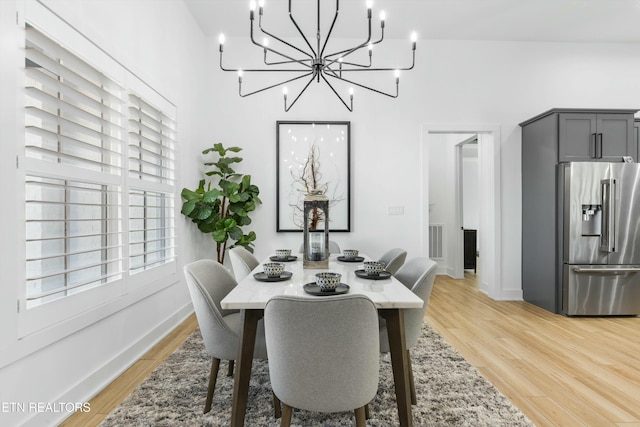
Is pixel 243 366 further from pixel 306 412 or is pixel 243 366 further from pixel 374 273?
pixel 374 273

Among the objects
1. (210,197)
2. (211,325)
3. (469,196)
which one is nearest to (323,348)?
A: (211,325)

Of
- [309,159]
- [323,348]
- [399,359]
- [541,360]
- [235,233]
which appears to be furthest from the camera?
[309,159]

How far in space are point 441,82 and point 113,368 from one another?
450 cm

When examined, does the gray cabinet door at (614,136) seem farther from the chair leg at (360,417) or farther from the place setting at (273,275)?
the chair leg at (360,417)

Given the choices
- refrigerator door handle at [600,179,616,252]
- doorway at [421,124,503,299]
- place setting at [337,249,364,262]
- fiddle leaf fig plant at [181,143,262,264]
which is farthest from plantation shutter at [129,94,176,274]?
refrigerator door handle at [600,179,616,252]

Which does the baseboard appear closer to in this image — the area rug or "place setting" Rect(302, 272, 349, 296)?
the area rug

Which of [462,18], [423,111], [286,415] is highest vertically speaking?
[462,18]

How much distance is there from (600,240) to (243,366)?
388cm

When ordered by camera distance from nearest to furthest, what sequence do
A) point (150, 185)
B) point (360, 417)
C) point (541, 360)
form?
point (360, 417), point (541, 360), point (150, 185)

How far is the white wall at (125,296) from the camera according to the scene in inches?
58.6

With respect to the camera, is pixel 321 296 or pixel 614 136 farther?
pixel 614 136

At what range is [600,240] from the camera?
11.8 ft

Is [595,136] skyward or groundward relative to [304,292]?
skyward

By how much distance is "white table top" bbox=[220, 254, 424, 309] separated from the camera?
58.4 inches
